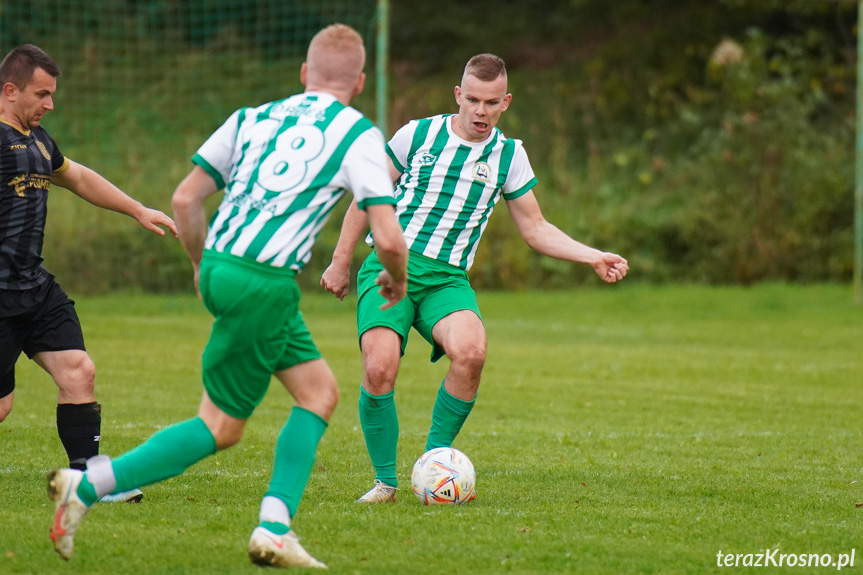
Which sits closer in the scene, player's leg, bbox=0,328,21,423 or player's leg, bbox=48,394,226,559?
player's leg, bbox=48,394,226,559

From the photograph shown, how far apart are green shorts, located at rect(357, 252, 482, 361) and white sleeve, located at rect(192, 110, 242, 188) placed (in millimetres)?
1592

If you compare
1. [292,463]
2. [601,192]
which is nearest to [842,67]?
[601,192]

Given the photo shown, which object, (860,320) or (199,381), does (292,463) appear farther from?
(860,320)

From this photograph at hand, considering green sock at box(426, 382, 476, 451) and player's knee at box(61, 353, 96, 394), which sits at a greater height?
player's knee at box(61, 353, 96, 394)

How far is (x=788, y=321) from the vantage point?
15227mm

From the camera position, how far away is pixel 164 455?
159 inches

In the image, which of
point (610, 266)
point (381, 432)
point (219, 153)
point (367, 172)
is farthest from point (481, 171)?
point (219, 153)

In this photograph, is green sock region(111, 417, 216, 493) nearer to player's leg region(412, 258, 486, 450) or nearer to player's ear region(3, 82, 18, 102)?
player's leg region(412, 258, 486, 450)

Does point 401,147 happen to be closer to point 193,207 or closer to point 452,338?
point 452,338

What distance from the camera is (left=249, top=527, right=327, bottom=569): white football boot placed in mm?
3908

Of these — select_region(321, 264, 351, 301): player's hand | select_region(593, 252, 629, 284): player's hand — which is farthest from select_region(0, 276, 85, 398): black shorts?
select_region(593, 252, 629, 284): player's hand

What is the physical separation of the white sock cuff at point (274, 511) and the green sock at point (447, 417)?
1.71 m

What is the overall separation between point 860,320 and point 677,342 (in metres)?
3.12

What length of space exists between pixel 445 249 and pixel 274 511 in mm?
2168
